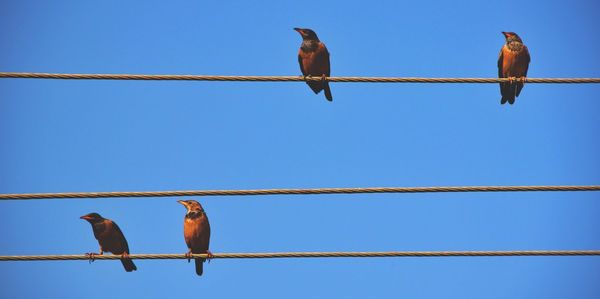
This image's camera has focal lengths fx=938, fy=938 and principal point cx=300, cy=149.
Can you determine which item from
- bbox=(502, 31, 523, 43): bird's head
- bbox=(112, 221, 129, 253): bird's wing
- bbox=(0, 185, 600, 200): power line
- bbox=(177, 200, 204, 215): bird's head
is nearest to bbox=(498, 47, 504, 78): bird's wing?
bbox=(502, 31, 523, 43): bird's head

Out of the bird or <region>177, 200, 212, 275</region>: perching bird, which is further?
the bird

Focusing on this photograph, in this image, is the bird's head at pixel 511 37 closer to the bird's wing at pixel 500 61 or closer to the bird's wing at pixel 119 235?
the bird's wing at pixel 500 61

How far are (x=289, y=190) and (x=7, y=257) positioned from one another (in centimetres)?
180

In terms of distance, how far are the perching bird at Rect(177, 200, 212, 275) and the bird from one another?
795 millimetres

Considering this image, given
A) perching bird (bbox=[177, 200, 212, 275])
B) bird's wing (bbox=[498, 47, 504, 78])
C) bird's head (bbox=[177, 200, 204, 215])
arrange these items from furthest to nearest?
bird's wing (bbox=[498, 47, 504, 78])
bird's head (bbox=[177, 200, 204, 215])
perching bird (bbox=[177, 200, 212, 275])

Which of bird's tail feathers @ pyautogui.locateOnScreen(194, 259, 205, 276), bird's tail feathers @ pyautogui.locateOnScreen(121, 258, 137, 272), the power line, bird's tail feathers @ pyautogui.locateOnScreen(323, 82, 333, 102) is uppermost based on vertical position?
bird's tail feathers @ pyautogui.locateOnScreen(323, 82, 333, 102)

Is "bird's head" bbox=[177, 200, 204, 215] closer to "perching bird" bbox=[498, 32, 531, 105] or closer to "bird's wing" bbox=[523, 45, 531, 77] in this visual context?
"perching bird" bbox=[498, 32, 531, 105]

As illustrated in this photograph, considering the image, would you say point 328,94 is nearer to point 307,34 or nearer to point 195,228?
point 307,34

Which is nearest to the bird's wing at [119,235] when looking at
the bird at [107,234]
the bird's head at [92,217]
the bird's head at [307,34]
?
the bird at [107,234]

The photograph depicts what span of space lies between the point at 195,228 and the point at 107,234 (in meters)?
1.04

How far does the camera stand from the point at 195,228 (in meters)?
8.85

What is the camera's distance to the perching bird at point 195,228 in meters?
8.84

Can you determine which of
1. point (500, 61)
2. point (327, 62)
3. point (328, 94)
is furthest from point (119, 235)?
point (500, 61)

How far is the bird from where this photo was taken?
9328 millimetres
